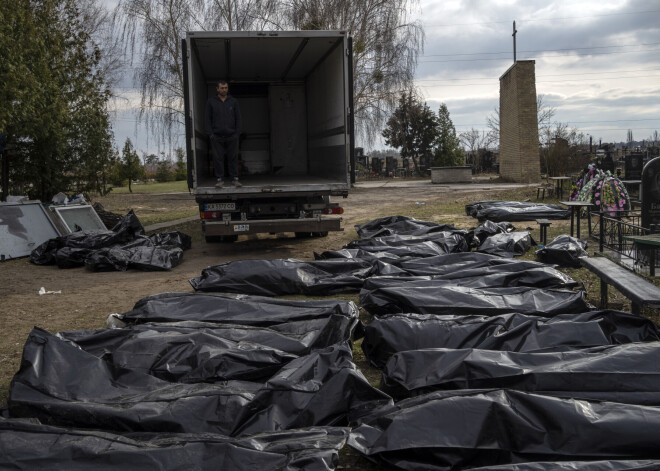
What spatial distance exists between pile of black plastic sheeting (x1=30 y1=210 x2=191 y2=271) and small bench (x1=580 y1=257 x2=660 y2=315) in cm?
579

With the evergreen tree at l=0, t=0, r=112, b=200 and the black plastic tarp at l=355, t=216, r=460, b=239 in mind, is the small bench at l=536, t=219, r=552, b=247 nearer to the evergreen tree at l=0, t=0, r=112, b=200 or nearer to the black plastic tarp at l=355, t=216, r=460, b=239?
the black plastic tarp at l=355, t=216, r=460, b=239

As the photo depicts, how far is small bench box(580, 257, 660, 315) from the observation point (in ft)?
13.9

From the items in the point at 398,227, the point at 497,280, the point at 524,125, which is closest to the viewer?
the point at 497,280

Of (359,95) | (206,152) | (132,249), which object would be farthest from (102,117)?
(359,95)

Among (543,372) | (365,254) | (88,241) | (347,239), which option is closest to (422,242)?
(365,254)

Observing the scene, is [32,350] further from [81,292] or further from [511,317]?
[81,292]

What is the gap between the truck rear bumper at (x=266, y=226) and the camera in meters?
9.34

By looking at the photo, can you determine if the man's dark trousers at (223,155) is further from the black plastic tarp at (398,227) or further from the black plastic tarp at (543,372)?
the black plastic tarp at (543,372)

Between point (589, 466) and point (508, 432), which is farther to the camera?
point (508, 432)

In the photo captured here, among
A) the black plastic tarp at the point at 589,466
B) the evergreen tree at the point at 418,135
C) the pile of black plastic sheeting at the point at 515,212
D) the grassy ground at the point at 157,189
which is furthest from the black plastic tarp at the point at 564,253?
the evergreen tree at the point at 418,135

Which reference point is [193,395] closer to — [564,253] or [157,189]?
[564,253]

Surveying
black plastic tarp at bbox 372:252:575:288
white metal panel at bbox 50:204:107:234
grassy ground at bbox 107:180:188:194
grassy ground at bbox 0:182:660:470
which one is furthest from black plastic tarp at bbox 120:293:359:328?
grassy ground at bbox 107:180:188:194

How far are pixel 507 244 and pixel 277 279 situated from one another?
3492 millimetres

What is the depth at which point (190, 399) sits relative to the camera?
3.21 meters
